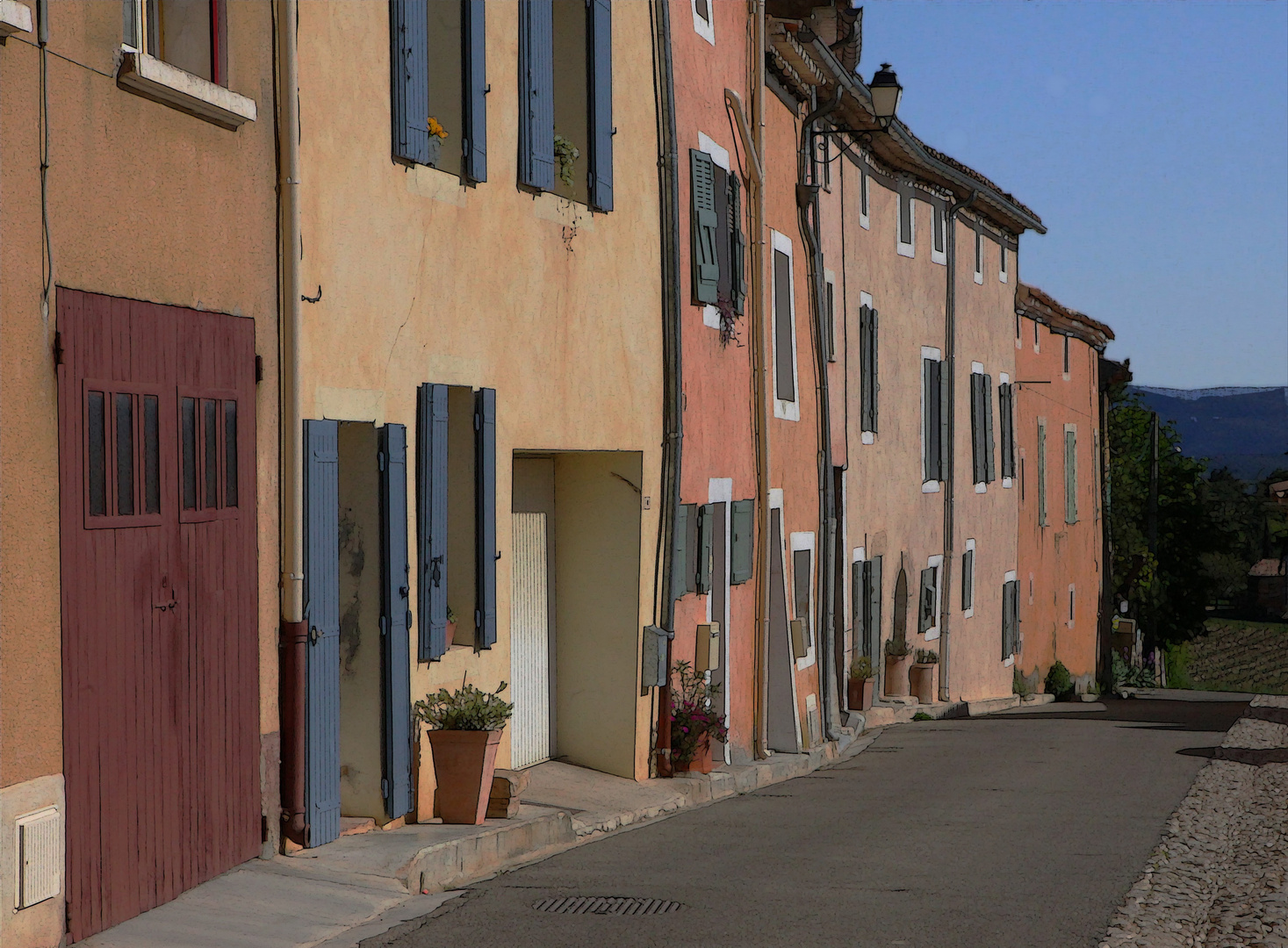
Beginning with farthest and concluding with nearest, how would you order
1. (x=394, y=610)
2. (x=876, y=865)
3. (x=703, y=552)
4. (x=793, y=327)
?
1. (x=793, y=327)
2. (x=703, y=552)
3. (x=394, y=610)
4. (x=876, y=865)

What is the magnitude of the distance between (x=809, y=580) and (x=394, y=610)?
9.41 m

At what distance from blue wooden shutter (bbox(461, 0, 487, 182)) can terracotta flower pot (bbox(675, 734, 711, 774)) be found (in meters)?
5.37

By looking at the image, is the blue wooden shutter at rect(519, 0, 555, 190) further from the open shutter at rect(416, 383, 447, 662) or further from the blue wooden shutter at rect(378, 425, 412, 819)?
the blue wooden shutter at rect(378, 425, 412, 819)

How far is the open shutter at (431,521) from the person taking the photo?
891cm

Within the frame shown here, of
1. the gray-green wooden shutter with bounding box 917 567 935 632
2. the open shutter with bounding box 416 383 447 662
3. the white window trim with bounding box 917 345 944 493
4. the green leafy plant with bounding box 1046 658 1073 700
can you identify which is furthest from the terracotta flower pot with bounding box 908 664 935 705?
the open shutter with bounding box 416 383 447 662

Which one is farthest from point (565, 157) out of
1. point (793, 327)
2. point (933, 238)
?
point (933, 238)

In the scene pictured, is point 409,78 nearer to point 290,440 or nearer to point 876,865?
point 290,440

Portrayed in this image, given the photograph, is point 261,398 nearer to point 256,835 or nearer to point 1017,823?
point 256,835

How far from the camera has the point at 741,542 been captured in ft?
49.0

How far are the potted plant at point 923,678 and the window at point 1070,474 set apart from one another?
11924 mm

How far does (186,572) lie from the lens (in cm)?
697

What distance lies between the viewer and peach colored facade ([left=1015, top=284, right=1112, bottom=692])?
1201 inches

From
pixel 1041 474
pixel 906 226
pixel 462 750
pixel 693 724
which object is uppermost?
pixel 906 226

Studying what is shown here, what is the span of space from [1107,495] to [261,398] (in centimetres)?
3448
